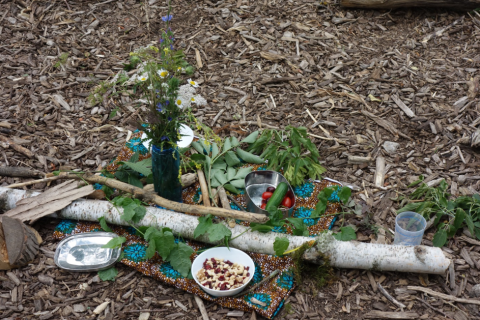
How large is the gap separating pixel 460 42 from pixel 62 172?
4.57 meters

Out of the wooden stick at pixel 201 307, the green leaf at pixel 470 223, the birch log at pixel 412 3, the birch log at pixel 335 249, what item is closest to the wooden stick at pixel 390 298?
the birch log at pixel 335 249

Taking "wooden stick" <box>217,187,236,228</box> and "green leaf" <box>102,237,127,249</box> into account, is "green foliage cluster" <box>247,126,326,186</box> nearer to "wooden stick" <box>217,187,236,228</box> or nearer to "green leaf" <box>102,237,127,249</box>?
"wooden stick" <box>217,187,236,228</box>

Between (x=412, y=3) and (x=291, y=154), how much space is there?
303cm

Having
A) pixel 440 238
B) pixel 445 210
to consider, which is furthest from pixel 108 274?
pixel 445 210

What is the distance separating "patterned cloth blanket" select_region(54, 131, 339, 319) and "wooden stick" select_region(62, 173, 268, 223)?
0.23 m

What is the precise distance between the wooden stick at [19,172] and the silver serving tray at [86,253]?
756 millimetres

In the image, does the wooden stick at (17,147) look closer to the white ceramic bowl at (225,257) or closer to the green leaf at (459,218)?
the white ceramic bowl at (225,257)

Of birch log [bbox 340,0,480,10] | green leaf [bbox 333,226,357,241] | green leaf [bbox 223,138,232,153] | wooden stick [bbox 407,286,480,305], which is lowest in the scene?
wooden stick [bbox 407,286,480,305]

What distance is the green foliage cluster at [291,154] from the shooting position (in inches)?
152

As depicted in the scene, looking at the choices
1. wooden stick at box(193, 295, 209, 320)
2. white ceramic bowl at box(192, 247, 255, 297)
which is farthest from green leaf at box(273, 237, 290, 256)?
wooden stick at box(193, 295, 209, 320)

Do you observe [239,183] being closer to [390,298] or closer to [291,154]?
[291,154]

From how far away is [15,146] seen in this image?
423 centimetres

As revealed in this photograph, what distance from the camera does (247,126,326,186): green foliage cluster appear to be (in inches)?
152

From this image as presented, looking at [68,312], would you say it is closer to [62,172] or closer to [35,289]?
[35,289]
